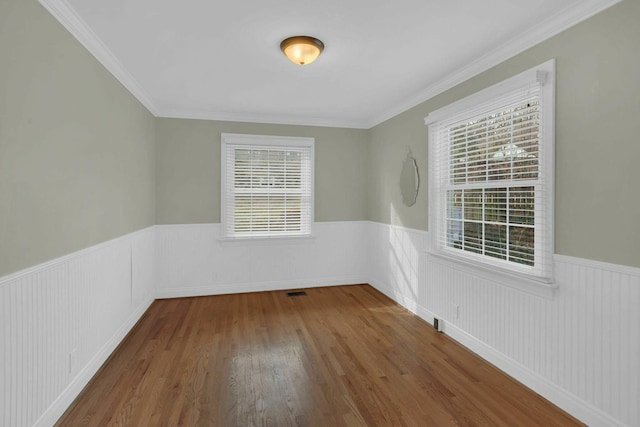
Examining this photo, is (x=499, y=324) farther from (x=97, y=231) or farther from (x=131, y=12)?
(x=131, y=12)

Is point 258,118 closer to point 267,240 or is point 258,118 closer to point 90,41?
point 267,240

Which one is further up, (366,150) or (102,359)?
(366,150)

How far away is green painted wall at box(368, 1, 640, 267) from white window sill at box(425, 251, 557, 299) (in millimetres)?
293

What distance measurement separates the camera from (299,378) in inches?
103

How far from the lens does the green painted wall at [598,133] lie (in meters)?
1.90

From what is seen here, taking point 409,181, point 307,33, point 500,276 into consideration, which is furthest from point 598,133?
point 409,181

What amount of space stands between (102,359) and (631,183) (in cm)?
402

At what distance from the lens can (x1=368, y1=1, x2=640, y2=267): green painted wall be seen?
1896mm

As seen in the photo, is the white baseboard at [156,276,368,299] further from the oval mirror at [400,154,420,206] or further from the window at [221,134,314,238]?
the oval mirror at [400,154,420,206]

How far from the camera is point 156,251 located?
4.64m

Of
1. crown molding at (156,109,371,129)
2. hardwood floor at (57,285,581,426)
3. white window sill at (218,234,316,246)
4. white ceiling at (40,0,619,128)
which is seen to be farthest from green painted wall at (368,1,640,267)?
white window sill at (218,234,316,246)

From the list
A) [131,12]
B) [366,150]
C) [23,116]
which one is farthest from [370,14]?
[366,150]

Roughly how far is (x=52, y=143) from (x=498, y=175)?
3.26 m

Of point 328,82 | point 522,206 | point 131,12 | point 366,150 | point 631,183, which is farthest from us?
point 366,150
